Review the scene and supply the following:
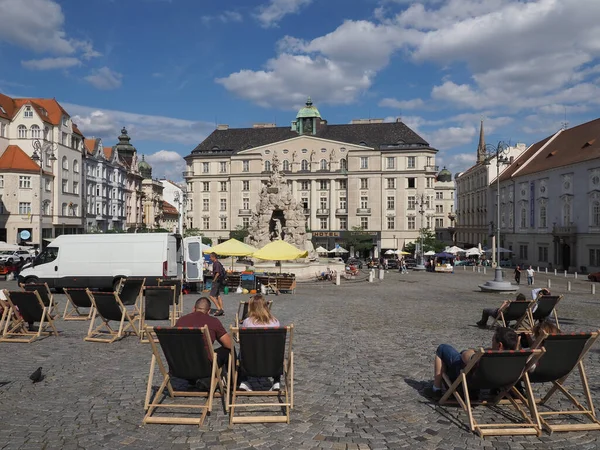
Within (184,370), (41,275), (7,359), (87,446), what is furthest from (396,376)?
(41,275)

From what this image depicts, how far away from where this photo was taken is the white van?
2000 centimetres

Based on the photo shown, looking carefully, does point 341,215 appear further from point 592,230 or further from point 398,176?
point 592,230

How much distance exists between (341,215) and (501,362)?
222 feet

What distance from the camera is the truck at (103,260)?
65.6 feet

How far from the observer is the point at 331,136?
7688 cm

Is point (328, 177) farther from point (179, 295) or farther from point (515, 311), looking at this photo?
point (515, 311)

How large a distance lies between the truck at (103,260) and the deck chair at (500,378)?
15.9 m

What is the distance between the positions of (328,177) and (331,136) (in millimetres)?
7697

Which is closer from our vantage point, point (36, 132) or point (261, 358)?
point (261, 358)

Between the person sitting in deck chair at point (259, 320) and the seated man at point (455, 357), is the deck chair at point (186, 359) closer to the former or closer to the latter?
the person sitting in deck chair at point (259, 320)

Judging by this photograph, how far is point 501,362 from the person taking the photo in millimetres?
5434

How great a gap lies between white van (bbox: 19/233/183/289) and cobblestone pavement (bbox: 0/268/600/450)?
7.81 m

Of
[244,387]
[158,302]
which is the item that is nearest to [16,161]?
[158,302]

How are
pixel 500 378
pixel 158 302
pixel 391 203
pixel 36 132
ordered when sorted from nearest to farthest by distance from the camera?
pixel 500 378 < pixel 158 302 < pixel 36 132 < pixel 391 203
